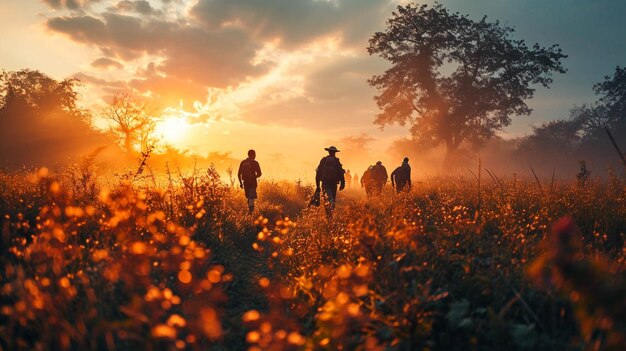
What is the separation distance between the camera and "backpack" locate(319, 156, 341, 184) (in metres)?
11.4

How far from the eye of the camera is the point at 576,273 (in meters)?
1.24

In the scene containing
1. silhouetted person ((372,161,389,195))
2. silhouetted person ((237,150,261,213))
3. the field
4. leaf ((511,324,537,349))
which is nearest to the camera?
the field

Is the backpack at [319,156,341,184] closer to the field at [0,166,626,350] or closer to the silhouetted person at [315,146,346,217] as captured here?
the silhouetted person at [315,146,346,217]

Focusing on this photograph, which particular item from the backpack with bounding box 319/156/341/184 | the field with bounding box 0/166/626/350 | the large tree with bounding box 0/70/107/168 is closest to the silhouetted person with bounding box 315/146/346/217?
the backpack with bounding box 319/156/341/184

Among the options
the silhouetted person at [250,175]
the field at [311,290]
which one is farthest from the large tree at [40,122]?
the field at [311,290]

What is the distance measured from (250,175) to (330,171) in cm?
246

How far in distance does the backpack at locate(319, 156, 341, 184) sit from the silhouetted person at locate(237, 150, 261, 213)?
81.4 inches

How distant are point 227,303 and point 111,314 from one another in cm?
128

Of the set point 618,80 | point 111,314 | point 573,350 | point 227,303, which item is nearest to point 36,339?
point 111,314

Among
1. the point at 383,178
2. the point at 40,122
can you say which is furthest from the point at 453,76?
the point at 40,122

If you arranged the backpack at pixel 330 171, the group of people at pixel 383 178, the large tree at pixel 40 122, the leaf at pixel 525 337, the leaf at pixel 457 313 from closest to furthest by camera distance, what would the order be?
the leaf at pixel 525 337 < the leaf at pixel 457 313 < the backpack at pixel 330 171 < the group of people at pixel 383 178 < the large tree at pixel 40 122

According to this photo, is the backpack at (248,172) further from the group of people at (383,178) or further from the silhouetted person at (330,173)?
the group of people at (383,178)

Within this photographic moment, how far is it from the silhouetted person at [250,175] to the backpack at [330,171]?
81.4 inches

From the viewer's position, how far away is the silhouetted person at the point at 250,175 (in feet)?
36.2
